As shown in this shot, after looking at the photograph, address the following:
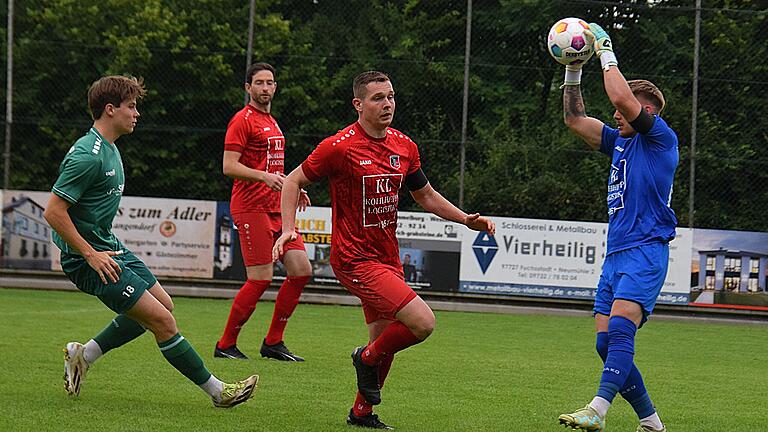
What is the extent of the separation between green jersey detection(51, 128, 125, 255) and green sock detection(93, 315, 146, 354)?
1.89ft

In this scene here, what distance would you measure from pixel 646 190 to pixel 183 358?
8.93 ft

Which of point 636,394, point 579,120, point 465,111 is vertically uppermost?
point 465,111

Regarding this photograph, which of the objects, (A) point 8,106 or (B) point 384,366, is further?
(A) point 8,106

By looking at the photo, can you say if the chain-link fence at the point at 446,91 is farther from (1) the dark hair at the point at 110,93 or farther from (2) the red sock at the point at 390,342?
(2) the red sock at the point at 390,342

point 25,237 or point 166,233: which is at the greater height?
point 166,233

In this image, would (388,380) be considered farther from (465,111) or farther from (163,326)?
(465,111)

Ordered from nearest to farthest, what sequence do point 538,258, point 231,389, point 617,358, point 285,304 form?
point 617,358
point 231,389
point 285,304
point 538,258

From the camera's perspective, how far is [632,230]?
19.5 feet

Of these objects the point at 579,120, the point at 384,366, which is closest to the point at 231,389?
the point at 384,366

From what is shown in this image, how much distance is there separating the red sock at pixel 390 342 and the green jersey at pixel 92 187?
1648mm

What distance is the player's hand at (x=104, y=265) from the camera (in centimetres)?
595

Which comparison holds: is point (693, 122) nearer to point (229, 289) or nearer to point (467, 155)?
point (467, 155)

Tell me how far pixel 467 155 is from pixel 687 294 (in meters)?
3.79

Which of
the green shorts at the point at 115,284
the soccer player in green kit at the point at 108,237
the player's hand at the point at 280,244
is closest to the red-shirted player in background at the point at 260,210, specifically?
the soccer player in green kit at the point at 108,237
